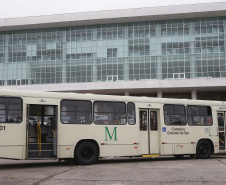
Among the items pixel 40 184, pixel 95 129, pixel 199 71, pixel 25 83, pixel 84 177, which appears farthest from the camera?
pixel 25 83

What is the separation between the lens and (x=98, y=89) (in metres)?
55.1

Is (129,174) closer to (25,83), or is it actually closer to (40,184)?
(40,184)

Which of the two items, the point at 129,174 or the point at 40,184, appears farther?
the point at 129,174

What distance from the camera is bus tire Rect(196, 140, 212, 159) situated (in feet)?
54.4

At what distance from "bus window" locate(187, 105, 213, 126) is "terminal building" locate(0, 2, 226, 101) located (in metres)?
36.3

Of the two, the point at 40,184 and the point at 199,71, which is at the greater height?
the point at 199,71

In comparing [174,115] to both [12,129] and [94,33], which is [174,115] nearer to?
[12,129]

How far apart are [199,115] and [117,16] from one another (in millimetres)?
41386

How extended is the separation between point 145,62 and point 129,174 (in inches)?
1793

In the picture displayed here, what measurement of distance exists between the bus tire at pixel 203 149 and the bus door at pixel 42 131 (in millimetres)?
7131

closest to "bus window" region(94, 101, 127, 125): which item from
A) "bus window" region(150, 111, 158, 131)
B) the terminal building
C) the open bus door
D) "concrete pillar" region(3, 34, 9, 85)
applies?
"bus window" region(150, 111, 158, 131)

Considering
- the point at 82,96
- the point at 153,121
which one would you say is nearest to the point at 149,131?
the point at 153,121

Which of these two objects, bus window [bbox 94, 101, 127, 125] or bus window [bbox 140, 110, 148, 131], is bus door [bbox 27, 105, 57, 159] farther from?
bus window [bbox 140, 110, 148, 131]

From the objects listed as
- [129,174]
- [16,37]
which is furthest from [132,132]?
[16,37]
